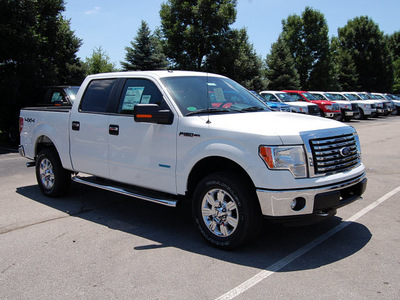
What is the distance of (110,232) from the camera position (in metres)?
4.91

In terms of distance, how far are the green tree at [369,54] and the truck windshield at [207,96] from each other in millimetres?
53025

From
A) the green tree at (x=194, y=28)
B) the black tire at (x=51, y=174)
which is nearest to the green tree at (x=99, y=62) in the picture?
the green tree at (x=194, y=28)

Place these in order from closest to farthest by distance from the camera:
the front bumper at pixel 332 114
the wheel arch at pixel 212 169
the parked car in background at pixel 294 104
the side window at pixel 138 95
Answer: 1. the wheel arch at pixel 212 169
2. the side window at pixel 138 95
3. the parked car in background at pixel 294 104
4. the front bumper at pixel 332 114

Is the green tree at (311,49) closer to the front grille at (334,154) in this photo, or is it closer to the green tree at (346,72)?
the green tree at (346,72)

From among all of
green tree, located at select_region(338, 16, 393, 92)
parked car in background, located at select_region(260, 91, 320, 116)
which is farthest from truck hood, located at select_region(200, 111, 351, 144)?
green tree, located at select_region(338, 16, 393, 92)

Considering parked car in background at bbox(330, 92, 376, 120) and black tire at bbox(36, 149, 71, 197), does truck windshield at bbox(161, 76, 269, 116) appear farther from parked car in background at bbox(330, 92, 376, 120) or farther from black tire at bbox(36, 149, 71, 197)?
parked car in background at bbox(330, 92, 376, 120)

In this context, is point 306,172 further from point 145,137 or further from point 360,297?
point 145,137

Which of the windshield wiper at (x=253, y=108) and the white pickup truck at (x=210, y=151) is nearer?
the white pickup truck at (x=210, y=151)

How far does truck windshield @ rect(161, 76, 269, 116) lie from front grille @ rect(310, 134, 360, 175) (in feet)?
4.11

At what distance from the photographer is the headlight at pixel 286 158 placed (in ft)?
12.6

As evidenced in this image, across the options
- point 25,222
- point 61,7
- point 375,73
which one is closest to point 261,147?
point 25,222

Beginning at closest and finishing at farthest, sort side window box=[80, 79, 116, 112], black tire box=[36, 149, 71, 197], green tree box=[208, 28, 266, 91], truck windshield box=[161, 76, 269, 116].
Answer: truck windshield box=[161, 76, 269, 116]
side window box=[80, 79, 116, 112]
black tire box=[36, 149, 71, 197]
green tree box=[208, 28, 266, 91]

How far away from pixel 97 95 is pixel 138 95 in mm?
896

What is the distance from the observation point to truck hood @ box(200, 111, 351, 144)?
3.89 metres
